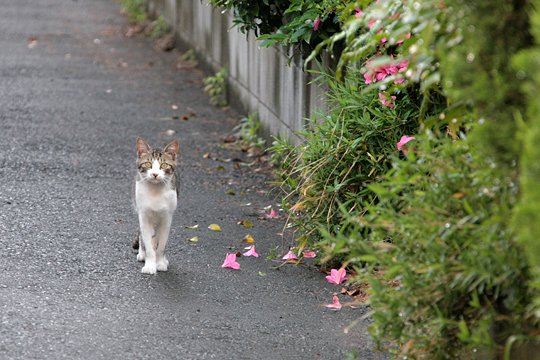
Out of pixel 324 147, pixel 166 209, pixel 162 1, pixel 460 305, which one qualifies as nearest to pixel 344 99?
pixel 324 147

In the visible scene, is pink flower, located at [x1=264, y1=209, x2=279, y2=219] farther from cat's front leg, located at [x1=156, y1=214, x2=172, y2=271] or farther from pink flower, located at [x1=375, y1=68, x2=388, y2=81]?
pink flower, located at [x1=375, y1=68, x2=388, y2=81]

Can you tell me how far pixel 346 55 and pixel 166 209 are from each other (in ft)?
7.54

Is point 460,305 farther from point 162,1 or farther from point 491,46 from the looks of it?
point 162,1

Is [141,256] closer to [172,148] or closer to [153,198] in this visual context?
[153,198]

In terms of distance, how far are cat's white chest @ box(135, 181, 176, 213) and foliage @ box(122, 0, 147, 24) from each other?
1106 cm

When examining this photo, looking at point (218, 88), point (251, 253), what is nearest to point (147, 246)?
point (251, 253)

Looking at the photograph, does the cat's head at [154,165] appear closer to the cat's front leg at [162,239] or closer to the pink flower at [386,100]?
the cat's front leg at [162,239]

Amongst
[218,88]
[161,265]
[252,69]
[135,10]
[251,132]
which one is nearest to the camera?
[161,265]

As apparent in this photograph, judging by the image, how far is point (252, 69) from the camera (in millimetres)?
9867

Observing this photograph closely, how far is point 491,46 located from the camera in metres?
3.26

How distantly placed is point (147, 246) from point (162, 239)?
115 millimetres

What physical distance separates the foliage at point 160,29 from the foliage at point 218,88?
158 inches

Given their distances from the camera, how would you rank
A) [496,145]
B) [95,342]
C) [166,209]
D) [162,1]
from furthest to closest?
[162,1], [166,209], [95,342], [496,145]

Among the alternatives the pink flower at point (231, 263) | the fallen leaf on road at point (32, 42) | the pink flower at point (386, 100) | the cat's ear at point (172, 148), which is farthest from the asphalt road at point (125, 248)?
the fallen leaf on road at point (32, 42)
